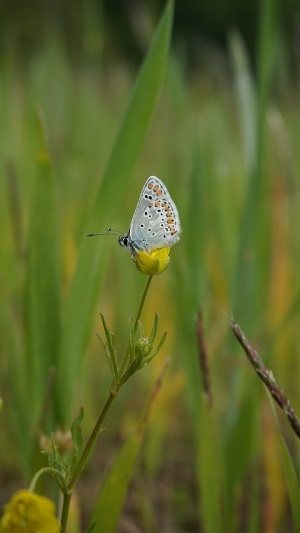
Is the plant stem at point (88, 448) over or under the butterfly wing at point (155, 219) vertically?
under

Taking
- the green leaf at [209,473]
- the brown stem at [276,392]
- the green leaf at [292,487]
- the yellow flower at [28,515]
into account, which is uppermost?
the brown stem at [276,392]

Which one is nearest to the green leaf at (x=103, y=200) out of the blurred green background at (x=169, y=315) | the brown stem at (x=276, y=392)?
the blurred green background at (x=169, y=315)

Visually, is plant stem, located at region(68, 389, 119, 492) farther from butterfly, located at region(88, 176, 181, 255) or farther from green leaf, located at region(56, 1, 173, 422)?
green leaf, located at region(56, 1, 173, 422)

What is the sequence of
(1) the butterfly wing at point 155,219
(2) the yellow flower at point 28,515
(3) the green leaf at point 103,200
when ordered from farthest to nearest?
(3) the green leaf at point 103,200, (1) the butterfly wing at point 155,219, (2) the yellow flower at point 28,515

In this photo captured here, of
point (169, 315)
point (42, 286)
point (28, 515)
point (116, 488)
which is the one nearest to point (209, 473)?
point (116, 488)

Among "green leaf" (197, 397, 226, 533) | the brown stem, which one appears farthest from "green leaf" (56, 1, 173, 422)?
the brown stem

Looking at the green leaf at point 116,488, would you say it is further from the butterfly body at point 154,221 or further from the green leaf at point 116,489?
the butterfly body at point 154,221

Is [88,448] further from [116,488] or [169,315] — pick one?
[169,315]

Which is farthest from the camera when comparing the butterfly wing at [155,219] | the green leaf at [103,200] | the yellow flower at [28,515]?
the green leaf at [103,200]
